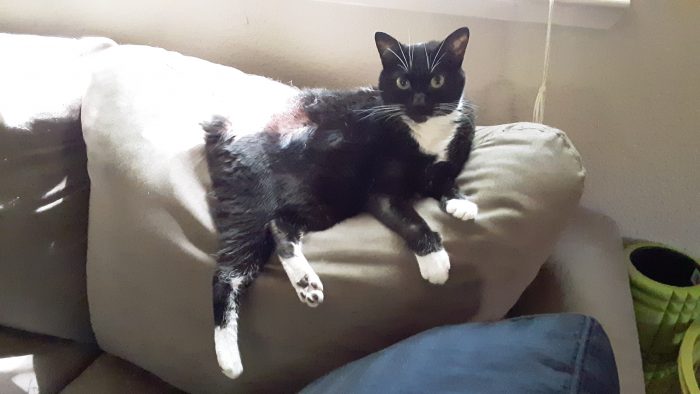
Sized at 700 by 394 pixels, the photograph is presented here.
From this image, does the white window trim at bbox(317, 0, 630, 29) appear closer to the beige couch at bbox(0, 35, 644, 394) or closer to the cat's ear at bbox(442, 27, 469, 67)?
the cat's ear at bbox(442, 27, 469, 67)

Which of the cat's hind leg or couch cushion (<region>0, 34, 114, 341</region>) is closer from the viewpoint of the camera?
the cat's hind leg

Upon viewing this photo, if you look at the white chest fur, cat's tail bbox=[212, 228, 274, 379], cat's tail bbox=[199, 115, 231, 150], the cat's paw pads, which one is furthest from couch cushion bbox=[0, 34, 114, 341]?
the white chest fur

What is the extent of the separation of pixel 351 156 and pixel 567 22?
1.47 feet

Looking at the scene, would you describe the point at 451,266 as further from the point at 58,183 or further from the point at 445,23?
the point at 58,183

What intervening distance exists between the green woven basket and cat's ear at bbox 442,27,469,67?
499mm

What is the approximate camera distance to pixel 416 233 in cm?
89

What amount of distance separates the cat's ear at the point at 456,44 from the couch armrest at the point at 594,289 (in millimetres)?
348

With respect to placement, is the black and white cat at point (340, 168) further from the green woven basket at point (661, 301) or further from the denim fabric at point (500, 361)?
the green woven basket at point (661, 301)

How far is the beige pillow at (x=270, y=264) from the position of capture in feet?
2.90

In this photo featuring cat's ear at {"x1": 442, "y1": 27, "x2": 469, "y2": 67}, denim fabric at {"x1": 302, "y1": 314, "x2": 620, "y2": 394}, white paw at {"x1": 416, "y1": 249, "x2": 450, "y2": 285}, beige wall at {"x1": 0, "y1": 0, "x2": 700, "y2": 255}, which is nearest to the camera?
denim fabric at {"x1": 302, "y1": 314, "x2": 620, "y2": 394}

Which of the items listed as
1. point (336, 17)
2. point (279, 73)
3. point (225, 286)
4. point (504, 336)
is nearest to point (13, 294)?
point (225, 286)

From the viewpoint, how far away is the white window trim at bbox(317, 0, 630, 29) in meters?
1.05

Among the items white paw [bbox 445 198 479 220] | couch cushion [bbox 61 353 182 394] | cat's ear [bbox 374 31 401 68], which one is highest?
cat's ear [bbox 374 31 401 68]

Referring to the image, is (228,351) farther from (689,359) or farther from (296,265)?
(689,359)
